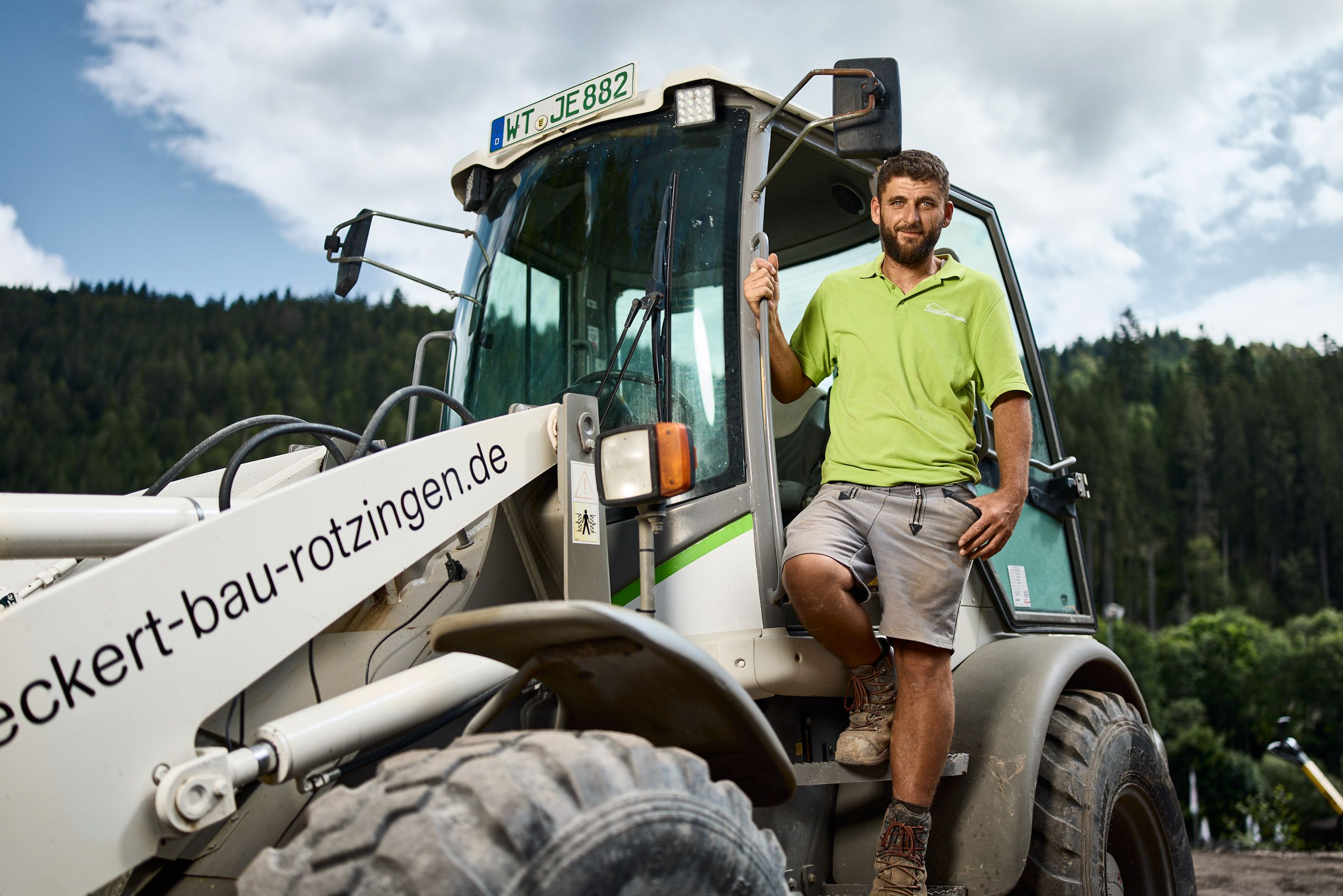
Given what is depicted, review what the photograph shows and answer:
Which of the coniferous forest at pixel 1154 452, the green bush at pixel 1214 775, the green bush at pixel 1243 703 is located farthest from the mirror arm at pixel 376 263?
the green bush at pixel 1214 775

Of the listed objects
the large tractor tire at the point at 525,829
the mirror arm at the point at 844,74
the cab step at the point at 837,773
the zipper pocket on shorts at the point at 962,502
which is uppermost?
the mirror arm at the point at 844,74

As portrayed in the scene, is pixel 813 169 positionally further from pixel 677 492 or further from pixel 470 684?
pixel 470 684

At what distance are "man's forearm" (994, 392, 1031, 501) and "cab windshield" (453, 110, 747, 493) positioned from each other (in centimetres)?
74

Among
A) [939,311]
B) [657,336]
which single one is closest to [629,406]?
[657,336]

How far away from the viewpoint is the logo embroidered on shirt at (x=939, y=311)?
327 centimetres

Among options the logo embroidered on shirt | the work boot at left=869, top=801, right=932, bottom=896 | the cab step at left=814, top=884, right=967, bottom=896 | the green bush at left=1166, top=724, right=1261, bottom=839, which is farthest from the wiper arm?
the green bush at left=1166, top=724, right=1261, bottom=839

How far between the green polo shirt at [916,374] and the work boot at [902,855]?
34.5 inches

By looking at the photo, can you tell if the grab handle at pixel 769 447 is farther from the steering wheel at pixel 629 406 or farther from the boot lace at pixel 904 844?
the boot lace at pixel 904 844

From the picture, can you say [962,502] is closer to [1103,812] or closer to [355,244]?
[1103,812]

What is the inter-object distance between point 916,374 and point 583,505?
3.43ft

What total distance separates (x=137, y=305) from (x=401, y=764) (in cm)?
9654

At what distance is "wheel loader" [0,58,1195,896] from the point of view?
1921mm

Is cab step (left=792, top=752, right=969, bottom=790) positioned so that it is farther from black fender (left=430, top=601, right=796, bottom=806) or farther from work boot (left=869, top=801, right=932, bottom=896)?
black fender (left=430, top=601, right=796, bottom=806)

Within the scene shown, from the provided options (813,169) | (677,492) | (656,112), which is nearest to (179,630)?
(677,492)
